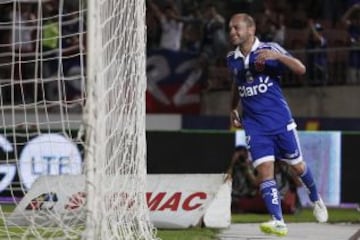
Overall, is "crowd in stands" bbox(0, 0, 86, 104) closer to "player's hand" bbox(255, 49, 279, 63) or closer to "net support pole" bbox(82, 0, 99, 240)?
"player's hand" bbox(255, 49, 279, 63)

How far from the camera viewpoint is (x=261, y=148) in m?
10.0

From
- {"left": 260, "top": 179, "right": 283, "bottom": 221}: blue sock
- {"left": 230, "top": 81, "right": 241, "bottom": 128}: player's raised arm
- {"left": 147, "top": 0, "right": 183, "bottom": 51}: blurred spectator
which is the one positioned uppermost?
{"left": 147, "top": 0, "right": 183, "bottom": 51}: blurred spectator

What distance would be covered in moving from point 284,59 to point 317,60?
10.9 meters

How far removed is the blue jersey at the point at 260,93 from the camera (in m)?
10.0

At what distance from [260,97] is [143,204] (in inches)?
59.0

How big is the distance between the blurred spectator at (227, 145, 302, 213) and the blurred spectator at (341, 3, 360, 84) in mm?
4930

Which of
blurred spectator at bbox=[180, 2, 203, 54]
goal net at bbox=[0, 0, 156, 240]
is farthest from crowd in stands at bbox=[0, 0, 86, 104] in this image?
goal net at bbox=[0, 0, 156, 240]

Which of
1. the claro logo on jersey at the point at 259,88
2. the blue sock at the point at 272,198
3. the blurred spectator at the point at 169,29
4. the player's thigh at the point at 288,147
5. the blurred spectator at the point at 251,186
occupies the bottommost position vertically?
the blurred spectator at the point at 251,186

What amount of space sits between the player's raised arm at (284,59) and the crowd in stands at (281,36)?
1056 cm

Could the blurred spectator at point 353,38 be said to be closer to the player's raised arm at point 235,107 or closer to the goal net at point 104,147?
the player's raised arm at point 235,107

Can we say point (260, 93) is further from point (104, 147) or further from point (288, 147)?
point (104, 147)

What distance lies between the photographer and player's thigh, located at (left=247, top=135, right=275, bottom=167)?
33.0ft

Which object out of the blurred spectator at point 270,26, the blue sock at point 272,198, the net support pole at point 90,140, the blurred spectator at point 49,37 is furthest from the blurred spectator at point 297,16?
the net support pole at point 90,140

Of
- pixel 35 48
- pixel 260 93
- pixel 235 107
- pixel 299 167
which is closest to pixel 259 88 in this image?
pixel 260 93
